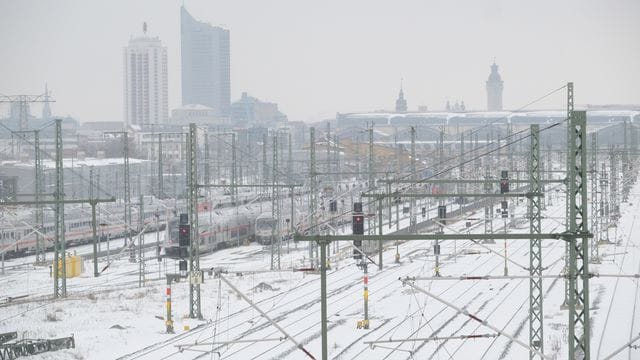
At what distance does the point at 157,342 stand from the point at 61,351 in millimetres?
2353

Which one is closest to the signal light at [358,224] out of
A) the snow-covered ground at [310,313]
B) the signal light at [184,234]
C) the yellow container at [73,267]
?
the snow-covered ground at [310,313]

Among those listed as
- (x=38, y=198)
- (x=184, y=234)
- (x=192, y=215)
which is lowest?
(x=184, y=234)

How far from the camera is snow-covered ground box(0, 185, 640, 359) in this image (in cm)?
2105

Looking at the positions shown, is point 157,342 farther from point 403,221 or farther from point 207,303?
point 403,221

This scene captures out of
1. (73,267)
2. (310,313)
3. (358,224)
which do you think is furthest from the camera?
(73,267)

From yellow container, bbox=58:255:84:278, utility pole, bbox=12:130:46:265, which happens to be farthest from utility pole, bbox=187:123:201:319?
yellow container, bbox=58:255:84:278

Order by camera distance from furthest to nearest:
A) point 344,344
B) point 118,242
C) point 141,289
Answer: point 118,242
point 141,289
point 344,344

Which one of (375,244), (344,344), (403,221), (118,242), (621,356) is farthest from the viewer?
(403,221)

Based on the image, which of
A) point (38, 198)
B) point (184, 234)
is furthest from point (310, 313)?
point (38, 198)

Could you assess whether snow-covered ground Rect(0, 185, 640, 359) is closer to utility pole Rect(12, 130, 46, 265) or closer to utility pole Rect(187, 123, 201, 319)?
utility pole Rect(187, 123, 201, 319)

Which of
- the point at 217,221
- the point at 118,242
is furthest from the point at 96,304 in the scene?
the point at 118,242

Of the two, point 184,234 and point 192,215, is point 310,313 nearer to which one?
point 192,215

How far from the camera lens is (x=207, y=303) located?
2820 centimetres

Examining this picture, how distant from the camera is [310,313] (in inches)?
1031
